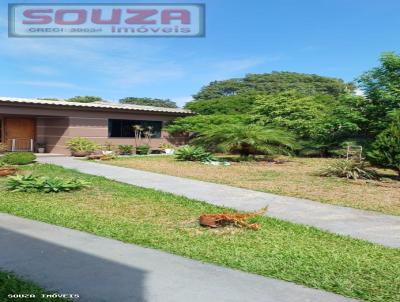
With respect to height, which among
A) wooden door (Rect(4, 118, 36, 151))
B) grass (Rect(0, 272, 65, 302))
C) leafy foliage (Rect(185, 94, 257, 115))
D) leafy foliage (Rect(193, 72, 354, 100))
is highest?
leafy foliage (Rect(193, 72, 354, 100))

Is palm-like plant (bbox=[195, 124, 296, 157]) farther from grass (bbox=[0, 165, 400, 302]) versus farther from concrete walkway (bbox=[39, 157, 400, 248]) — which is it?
grass (bbox=[0, 165, 400, 302])

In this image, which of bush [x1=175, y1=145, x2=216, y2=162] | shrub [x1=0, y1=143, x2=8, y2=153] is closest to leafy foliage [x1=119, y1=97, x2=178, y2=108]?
shrub [x1=0, y1=143, x2=8, y2=153]

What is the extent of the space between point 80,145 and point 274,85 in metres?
42.5

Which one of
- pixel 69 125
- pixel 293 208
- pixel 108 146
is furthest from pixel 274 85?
pixel 293 208

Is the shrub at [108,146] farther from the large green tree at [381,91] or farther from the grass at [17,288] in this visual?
the grass at [17,288]

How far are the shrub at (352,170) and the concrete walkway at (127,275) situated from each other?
9.64 m

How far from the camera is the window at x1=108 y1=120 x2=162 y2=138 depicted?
84.4 ft

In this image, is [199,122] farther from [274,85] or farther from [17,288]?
[274,85]

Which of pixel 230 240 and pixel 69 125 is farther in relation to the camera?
pixel 69 125

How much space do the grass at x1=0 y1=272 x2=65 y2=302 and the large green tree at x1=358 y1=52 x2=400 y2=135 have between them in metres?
19.1

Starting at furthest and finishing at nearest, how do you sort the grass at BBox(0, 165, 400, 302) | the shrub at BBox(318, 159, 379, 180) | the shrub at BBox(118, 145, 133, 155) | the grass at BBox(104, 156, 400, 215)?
the shrub at BBox(118, 145, 133, 155), the shrub at BBox(318, 159, 379, 180), the grass at BBox(104, 156, 400, 215), the grass at BBox(0, 165, 400, 302)

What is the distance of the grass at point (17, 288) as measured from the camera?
3.78 metres

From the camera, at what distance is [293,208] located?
8.82m

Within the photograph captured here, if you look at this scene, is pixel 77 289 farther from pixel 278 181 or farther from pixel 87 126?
pixel 87 126
